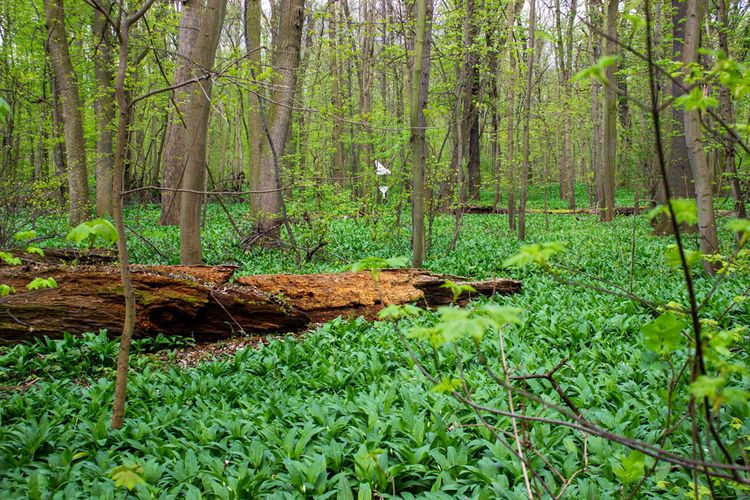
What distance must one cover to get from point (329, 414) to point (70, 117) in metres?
12.9

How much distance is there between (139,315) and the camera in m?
5.20

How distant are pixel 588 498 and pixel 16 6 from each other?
20447mm

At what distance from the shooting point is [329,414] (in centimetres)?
370

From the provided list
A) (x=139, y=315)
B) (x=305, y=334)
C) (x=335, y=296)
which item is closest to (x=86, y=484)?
(x=139, y=315)

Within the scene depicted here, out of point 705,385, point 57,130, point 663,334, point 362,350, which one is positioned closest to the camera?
point 705,385

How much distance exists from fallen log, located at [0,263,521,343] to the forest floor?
239 mm

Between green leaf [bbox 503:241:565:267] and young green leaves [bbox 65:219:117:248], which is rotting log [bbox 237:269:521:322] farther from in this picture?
green leaf [bbox 503:241:565:267]

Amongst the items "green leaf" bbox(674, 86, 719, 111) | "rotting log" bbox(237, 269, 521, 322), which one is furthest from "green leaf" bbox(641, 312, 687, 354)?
"rotting log" bbox(237, 269, 521, 322)

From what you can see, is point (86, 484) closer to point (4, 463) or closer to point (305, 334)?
point (4, 463)

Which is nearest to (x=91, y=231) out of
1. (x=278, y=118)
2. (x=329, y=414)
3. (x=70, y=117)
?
(x=329, y=414)

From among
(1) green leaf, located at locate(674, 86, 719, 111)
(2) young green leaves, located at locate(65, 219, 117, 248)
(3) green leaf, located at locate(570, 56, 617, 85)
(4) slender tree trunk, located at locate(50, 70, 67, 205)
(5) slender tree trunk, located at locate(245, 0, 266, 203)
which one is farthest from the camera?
(4) slender tree trunk, located at locate(50, 70, 67, 205)

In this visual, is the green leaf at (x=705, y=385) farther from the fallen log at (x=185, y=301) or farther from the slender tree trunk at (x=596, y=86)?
the slender tree trunk at (x=596, y=86)

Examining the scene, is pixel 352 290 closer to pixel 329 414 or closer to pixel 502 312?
pixel 329 414

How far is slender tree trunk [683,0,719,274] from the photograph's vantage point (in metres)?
6.25
